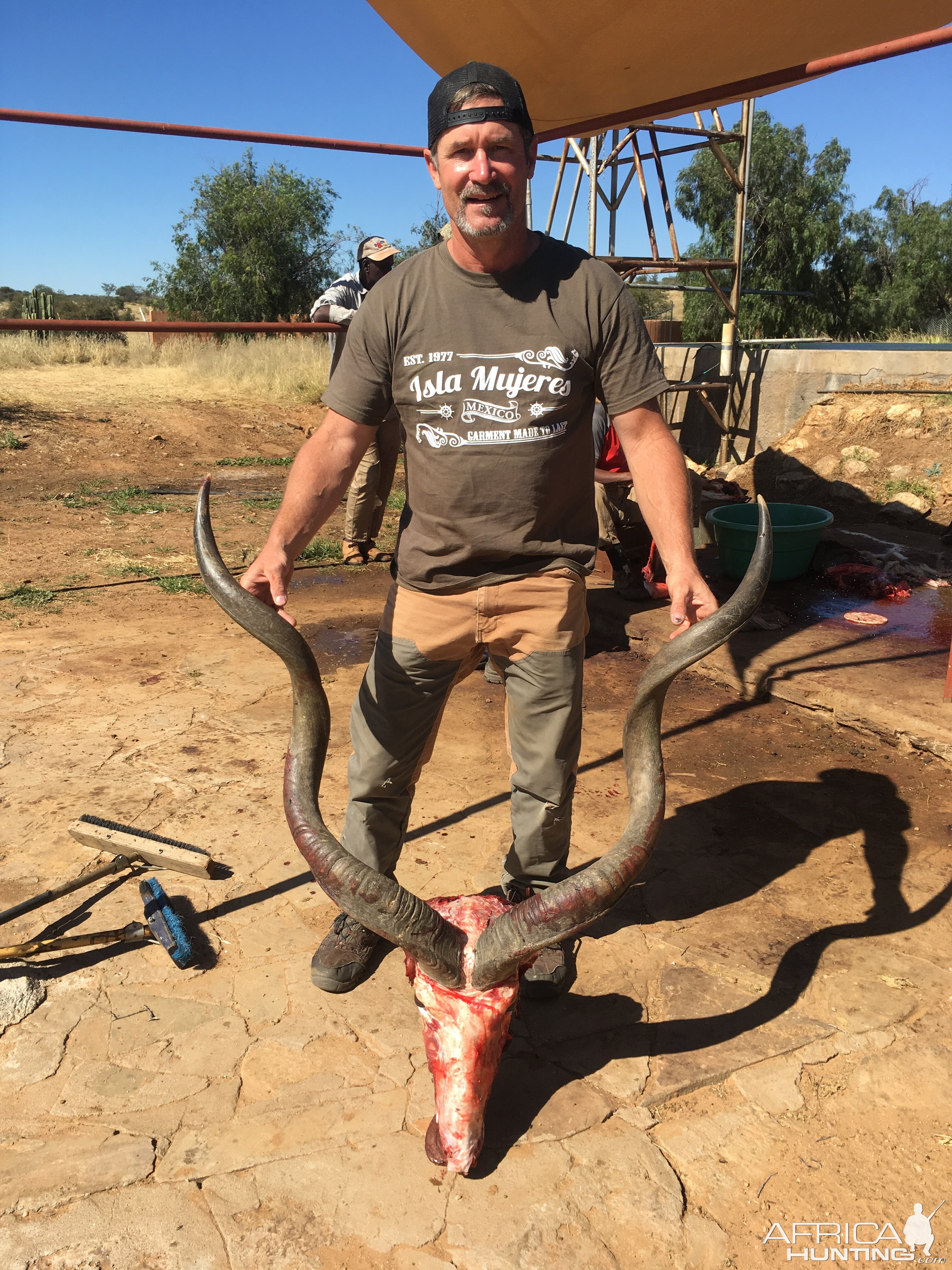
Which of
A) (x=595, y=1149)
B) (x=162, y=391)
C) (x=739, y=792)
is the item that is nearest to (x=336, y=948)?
(x=595, y=1149)

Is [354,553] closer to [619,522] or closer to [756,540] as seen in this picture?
[619,522]

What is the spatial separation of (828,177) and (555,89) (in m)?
36.8

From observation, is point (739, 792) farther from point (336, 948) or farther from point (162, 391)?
point (162, 391)

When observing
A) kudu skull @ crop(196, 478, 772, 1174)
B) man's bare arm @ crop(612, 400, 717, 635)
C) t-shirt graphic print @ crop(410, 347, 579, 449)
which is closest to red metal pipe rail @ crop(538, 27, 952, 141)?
man's bare arm @ crop(612, 400, 717, 635)

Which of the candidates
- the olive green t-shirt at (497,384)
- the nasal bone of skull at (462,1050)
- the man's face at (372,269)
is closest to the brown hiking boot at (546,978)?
the nasal bone of skull at (462,1050)

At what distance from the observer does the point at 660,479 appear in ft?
7.95

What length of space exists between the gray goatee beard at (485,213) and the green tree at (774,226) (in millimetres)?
31058

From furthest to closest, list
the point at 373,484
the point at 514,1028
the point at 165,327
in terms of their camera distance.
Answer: the point at 373,484 → the point at 165,327 → the point at 514,1028

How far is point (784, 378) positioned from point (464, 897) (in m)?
8.90

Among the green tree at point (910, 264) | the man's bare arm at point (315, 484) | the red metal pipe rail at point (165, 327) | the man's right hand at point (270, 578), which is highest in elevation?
the green tree at point (910, 264)

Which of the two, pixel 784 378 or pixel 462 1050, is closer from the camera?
pixel 462 1050

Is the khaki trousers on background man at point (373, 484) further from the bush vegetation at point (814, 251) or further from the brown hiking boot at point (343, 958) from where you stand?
the bush vegetation at point (814, 251)

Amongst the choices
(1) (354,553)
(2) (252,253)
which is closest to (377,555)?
(1) (354,553)

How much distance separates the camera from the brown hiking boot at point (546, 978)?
105 inches
